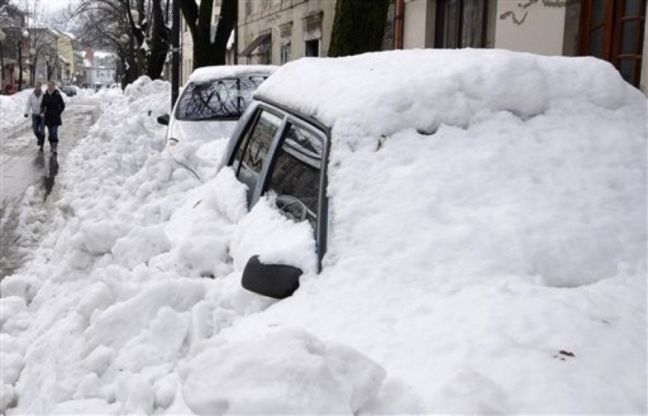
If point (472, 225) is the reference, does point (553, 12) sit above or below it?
above

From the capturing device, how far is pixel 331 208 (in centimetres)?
315

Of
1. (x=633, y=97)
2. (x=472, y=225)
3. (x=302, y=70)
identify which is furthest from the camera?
(x=302, y=70)

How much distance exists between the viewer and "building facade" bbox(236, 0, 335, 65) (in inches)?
815

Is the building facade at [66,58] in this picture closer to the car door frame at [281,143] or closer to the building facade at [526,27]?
the building facade at [526,27]

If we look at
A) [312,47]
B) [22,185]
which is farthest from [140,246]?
[312,47]

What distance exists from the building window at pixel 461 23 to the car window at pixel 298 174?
30.9 ft

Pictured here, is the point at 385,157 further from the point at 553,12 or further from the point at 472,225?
the point at 553,12

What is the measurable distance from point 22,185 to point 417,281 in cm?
1076

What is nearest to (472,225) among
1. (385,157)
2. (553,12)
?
(385,157)

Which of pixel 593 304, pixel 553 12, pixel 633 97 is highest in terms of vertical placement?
pixel 553 12

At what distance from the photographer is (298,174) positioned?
3.65 meters

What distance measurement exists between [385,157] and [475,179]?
0.38 meters

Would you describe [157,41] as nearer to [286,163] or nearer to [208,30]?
[208,30]

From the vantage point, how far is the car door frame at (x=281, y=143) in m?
3.16
